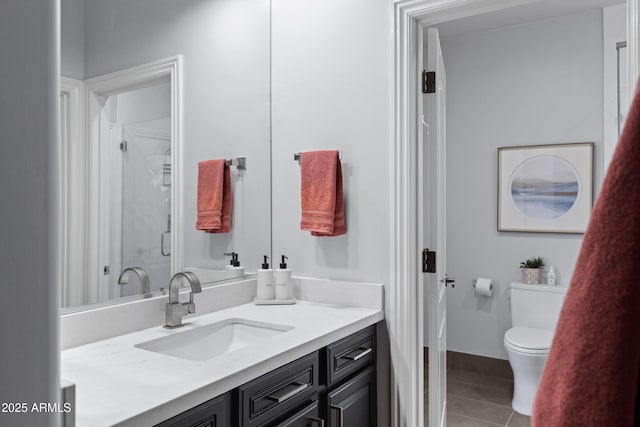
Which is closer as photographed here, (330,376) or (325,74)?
(330,376)

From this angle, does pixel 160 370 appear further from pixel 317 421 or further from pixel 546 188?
pixel 546 188

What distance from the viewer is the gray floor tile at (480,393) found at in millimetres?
3041

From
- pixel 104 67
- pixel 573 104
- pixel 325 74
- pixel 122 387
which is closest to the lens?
pixel 122 387

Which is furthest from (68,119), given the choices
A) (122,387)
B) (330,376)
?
(330,376)

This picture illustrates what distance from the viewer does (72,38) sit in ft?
4.59

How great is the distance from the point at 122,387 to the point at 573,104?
3162 millimetres

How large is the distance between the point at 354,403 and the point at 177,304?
0.73m

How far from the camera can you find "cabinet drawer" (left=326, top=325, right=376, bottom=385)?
1.57 metres

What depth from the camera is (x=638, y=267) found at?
0.42 metres

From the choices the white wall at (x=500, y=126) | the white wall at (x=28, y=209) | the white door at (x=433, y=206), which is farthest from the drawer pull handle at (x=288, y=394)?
the white wall at (x=500, y=126)

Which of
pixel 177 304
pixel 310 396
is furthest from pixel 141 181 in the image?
pixel 310 396

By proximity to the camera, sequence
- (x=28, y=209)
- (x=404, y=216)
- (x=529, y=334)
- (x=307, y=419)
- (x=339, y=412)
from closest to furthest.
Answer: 1. (x=28, y=209)
2. (x=307, y=419)
3. (x=339, y=412)
4. (x=404, y=216)
5. (x=529, y=334)

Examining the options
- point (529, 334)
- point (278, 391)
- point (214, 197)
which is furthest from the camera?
point (529, 334)

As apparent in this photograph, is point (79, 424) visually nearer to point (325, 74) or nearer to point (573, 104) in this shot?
point (325, 74)
